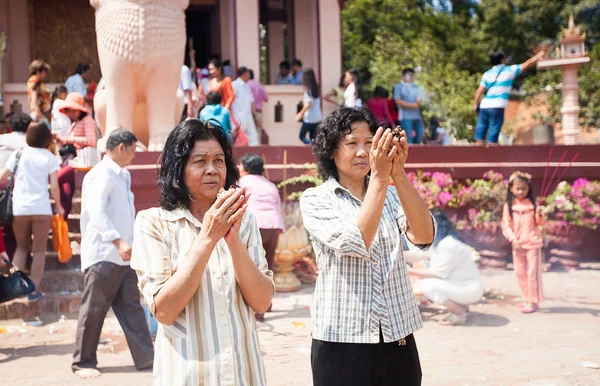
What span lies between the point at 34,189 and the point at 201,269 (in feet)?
14.2

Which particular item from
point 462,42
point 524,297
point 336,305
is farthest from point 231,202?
point 462,42

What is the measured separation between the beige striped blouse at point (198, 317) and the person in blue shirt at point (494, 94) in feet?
23.4

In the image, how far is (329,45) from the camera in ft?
40.7

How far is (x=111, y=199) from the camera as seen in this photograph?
4668 mm

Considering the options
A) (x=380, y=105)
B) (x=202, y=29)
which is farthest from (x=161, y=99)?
(x=202, y=29)

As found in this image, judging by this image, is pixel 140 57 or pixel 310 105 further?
pixel 310 105

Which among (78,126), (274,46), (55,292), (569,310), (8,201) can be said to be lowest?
(569,310)

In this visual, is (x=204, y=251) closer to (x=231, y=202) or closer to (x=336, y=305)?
(x=231, y=202)

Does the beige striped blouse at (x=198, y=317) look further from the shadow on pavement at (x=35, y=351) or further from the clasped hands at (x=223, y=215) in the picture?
the shadow on pavement at (x=35, y=351)

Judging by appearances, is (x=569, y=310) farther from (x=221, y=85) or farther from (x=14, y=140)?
(x=14, y=140)

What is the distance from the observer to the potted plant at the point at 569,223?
845 cm

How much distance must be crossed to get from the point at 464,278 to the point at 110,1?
4060mm

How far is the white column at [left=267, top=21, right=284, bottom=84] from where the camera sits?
47.1 feet

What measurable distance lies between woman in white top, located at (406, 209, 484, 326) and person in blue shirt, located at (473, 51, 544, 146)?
3.37m
